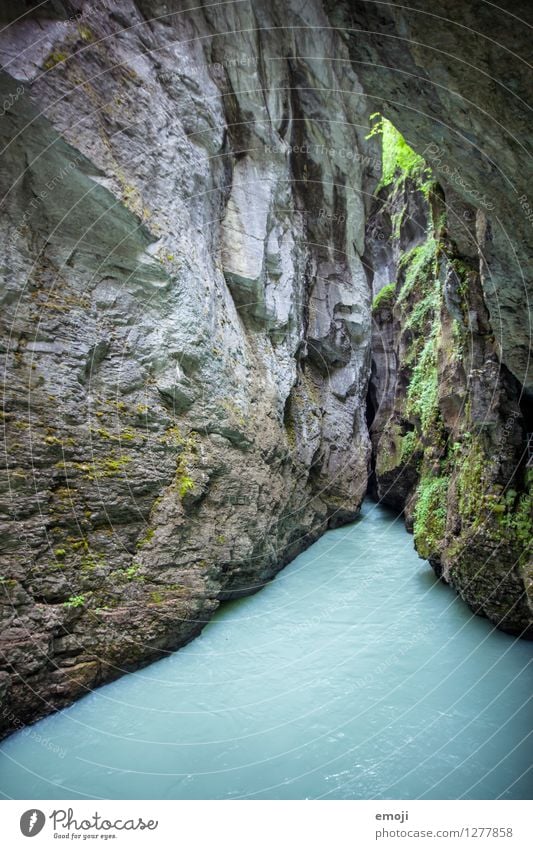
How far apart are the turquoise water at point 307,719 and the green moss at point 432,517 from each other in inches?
44.8

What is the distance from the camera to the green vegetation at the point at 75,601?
559cm

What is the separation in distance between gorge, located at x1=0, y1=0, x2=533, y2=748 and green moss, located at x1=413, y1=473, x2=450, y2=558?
60 millimetres

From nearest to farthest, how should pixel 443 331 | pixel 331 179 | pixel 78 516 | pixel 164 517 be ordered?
pixel 78 516 < pixel 164 517 < pixel 443 331 < pixel 331 179

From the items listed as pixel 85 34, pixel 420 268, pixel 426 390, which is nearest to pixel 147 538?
pixel 85 34

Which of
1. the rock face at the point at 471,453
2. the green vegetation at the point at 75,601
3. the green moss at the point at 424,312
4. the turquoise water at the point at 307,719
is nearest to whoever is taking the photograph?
the turquoise water at the point at 307,719

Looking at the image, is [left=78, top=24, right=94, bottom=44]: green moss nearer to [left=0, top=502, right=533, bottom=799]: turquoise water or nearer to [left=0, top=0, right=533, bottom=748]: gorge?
[left=0, top=0, right=533, bottom=748]: gorge

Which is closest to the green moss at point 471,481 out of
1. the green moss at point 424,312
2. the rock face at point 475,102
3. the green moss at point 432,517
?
the green moss at point 432,517

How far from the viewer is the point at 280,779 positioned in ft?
14.3

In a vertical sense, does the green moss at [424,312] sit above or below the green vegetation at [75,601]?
above

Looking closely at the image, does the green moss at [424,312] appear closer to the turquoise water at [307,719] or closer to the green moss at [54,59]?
the turquoise water at [307,719]

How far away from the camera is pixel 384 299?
2014 centimetres

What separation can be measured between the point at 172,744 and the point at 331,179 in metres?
15.1
